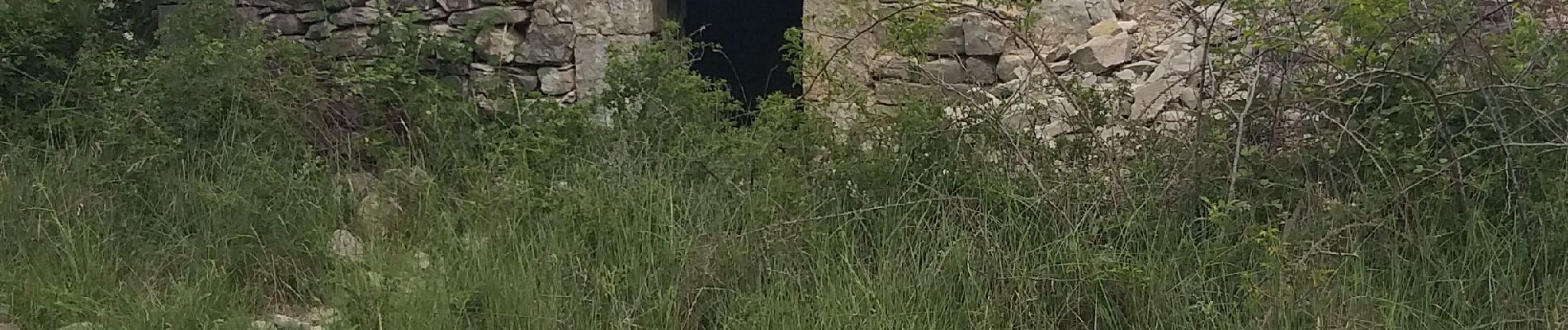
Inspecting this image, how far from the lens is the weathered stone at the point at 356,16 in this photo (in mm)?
4914

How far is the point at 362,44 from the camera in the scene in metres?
4.89

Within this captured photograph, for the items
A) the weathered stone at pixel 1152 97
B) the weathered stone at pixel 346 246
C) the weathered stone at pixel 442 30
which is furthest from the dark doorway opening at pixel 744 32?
the weathered stone at pixel 346 246

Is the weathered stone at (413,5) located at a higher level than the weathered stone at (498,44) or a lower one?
higher

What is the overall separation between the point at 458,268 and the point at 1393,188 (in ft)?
8.25

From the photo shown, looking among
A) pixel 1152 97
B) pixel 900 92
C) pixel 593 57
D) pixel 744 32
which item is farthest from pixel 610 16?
pixel 744 32

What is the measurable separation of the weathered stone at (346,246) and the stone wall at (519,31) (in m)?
1.13

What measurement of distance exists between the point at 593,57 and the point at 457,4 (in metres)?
0.59

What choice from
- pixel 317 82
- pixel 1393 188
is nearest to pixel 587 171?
pixel 317 82

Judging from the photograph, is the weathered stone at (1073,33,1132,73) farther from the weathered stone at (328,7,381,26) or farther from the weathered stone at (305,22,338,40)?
the weathered stone at (305,22,338,40)

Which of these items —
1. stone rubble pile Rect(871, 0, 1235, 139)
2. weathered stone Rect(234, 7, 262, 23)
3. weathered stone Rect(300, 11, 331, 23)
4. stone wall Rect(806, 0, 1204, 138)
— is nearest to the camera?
stone rubble pile Rect(871, 0, 1235, 139)

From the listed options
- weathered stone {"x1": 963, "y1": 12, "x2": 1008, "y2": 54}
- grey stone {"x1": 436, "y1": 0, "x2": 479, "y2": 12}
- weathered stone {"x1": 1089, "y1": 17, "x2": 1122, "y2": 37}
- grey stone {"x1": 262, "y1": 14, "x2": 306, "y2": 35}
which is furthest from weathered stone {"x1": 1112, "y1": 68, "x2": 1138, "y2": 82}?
grey stone {"x1": 262, "y1": 14, "x2": 306, "y2": 35}

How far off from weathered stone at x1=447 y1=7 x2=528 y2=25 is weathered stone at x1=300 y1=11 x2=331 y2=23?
1.82 ft

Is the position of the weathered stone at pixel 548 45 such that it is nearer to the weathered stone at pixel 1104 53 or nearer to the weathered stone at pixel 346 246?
the weathered stone at pixel 346 246

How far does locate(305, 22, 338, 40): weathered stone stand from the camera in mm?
4957
